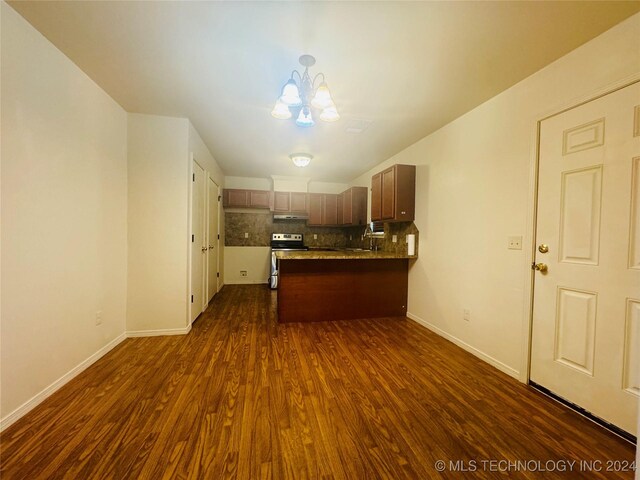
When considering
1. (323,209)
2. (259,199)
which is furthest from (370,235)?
(259,199)

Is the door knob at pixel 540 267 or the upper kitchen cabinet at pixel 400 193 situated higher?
the upper kitchen cabinet at pixel 400 193

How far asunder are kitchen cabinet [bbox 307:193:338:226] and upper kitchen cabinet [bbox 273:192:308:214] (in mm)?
179

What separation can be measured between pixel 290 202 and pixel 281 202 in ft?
0.66

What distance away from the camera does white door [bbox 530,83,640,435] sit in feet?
4.42

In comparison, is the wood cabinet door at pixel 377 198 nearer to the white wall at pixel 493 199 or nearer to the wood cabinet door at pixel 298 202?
the white wall at pixel 493 199

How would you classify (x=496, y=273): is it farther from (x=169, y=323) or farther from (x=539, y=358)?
(x=169, y=323)

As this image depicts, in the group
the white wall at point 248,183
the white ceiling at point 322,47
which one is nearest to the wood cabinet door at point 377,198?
the white ceiling at point 322,47

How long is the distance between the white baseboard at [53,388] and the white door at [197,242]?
85 cm

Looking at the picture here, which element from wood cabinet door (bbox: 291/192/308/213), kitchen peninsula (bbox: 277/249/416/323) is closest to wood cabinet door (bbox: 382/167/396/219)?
kitchen peninsula (bbox: 277/249/416/323)

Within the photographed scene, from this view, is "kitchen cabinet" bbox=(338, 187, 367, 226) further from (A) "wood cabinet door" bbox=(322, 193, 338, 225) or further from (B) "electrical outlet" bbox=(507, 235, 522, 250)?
(B) "electrical outlet" bbox=(507, 235, 522, 250)

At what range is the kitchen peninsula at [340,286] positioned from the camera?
10.2 ft

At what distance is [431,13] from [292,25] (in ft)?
2.65

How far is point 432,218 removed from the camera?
117 inches

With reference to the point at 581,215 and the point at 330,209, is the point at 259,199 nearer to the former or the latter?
the point at 330,209
